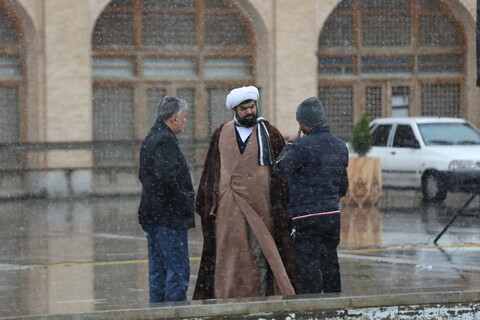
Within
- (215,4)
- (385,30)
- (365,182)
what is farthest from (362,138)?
(385,30)

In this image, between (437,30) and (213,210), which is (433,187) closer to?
(437,30)

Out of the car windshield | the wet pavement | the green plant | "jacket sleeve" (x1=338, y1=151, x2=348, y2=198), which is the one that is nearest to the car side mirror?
the car windshield

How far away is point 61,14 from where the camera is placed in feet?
82.3

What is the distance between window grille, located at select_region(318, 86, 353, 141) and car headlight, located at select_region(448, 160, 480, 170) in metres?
7.26

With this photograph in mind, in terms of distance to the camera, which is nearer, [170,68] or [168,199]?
[168,199]

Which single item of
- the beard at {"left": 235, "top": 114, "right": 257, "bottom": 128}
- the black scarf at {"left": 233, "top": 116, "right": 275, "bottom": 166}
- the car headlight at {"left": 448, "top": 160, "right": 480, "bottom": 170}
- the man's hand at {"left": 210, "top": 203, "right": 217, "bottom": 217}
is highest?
the beard at {"left": 235, "top": 114, "right": 257, "bottom": 128}

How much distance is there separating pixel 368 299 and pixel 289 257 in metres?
1.06

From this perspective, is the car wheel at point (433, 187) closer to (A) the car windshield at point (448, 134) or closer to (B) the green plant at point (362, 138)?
(A) the car windshield at point (448, 134)

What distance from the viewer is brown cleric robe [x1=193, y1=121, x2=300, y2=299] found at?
27.9 ft

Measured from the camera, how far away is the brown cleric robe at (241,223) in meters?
8.50

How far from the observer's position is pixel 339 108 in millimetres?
28703

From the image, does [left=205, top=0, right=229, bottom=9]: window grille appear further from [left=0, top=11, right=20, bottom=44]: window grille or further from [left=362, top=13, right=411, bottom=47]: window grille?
[left=0, top=11, right=20, bottom=44]: window grille

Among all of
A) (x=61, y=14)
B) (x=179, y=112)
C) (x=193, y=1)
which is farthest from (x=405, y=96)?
(x=179, y=112)

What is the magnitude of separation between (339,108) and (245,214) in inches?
801
